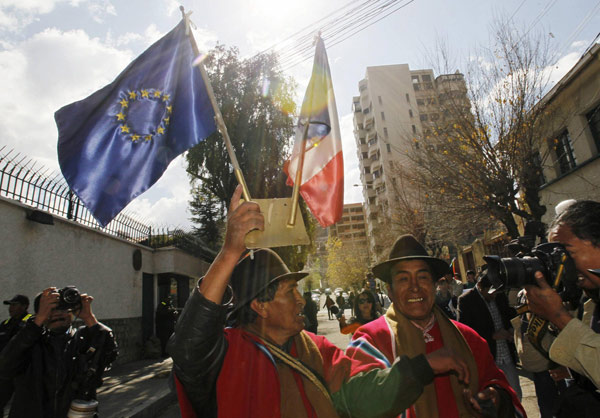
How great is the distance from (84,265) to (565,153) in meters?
14.7

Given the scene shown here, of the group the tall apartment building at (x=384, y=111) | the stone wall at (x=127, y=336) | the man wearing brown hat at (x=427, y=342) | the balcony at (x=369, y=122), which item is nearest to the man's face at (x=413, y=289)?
the man wearing brown hat at (x=427, y=342)

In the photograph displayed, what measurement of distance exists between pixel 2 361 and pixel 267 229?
2571 mm

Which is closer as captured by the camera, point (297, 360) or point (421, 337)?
point (297, 360)

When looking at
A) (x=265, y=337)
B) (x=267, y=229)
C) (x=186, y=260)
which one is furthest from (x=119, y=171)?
(x=186, y=260)

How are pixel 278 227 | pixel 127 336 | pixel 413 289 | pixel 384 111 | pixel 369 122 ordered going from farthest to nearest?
pixel 369 122
pixel 384 111
pixel 127 336
pixel 413 289
pixel 278 227

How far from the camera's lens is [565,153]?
12.6 meters

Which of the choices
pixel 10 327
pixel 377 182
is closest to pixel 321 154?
pixel 10 327

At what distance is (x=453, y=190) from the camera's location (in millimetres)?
12375

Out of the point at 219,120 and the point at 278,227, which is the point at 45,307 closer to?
the point at 219,120

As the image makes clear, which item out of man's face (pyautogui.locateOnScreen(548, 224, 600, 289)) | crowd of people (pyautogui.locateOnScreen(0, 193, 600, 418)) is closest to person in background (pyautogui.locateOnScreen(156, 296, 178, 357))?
crowd of people (pyautogui.locateOnScreen(0, 193, 600, 418))

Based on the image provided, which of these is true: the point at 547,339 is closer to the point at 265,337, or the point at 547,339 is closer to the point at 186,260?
the point at 265,337

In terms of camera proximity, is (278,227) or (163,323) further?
(163,323)

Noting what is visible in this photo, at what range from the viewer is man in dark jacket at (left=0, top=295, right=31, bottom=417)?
3302mm

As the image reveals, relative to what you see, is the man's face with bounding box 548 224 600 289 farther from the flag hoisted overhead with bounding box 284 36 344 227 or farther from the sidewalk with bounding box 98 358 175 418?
the sidewalk with bounding box 98 358 175 418
